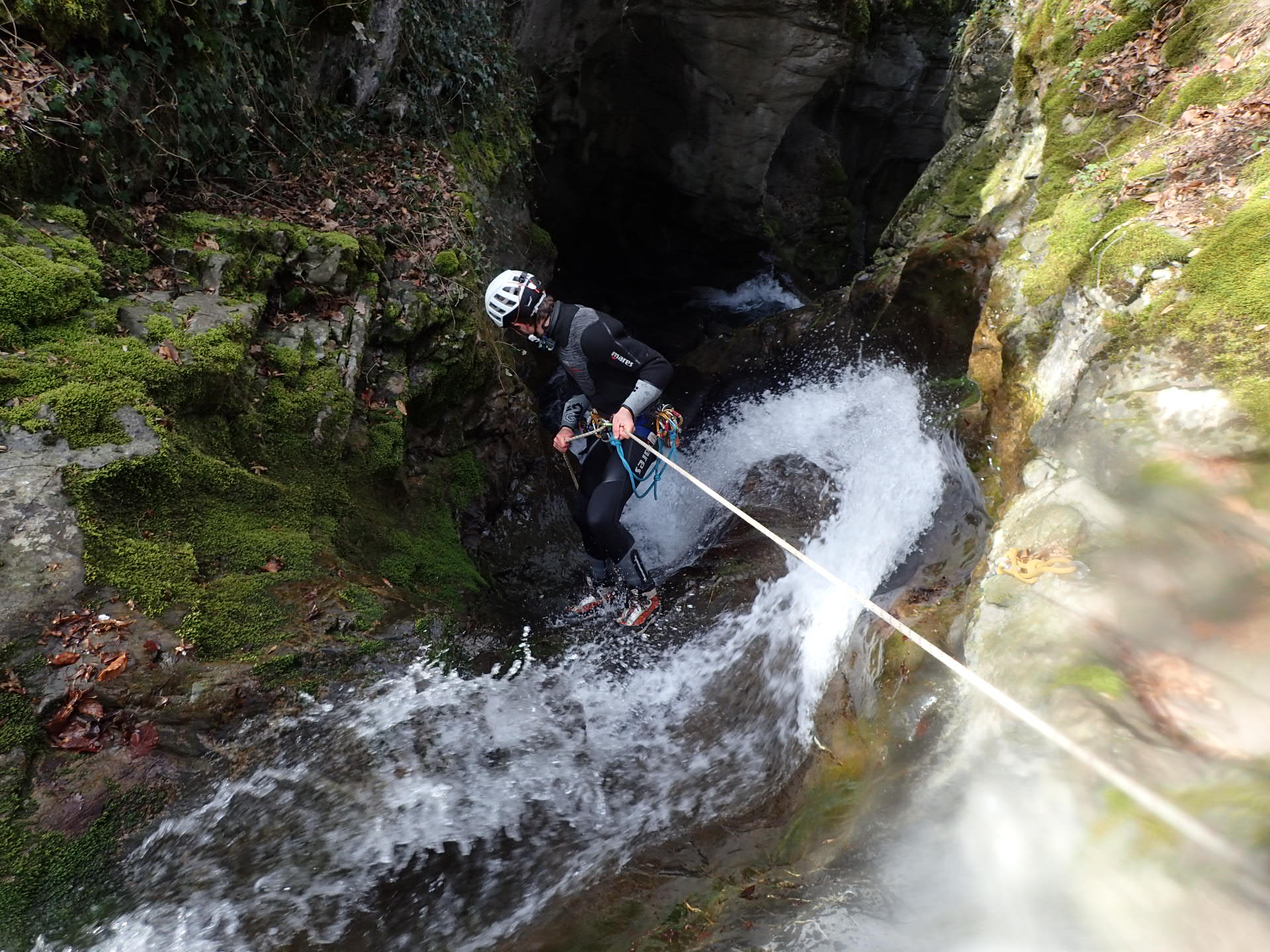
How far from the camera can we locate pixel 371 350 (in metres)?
6.17

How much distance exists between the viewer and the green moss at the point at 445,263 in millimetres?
7133

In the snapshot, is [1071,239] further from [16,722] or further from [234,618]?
[16,722]

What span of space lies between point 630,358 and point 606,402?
72 cm

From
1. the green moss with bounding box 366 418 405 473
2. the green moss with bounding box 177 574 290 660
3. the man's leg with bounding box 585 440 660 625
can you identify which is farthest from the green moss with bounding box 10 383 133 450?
the man's leg with bounding box 585 440 660 625

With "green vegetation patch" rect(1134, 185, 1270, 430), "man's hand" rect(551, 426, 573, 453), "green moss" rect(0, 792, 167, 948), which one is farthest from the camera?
"man's hand" rect(551, 426, 573, 453)

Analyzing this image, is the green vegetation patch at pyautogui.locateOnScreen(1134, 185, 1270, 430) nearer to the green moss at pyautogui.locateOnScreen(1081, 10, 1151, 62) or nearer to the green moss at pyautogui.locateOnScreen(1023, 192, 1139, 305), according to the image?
the green moss at pyautogui.locateOnScreen(1023, 192, 1139, 305)

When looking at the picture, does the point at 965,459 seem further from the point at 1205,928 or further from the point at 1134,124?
the point at 1205,928

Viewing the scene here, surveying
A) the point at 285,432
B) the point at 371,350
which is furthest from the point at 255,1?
the point at 285,432

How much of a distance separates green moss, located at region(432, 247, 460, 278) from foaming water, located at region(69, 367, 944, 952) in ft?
14.3

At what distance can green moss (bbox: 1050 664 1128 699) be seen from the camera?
3.00m

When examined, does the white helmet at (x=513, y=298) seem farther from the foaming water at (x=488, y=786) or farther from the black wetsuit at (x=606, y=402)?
the foaming water at (x=488, y=786)

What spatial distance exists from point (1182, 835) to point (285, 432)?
5.60 metres

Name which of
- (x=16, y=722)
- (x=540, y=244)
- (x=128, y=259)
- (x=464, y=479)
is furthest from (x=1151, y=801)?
(x=540, y=244)

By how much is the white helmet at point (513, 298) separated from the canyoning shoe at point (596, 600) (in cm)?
282
